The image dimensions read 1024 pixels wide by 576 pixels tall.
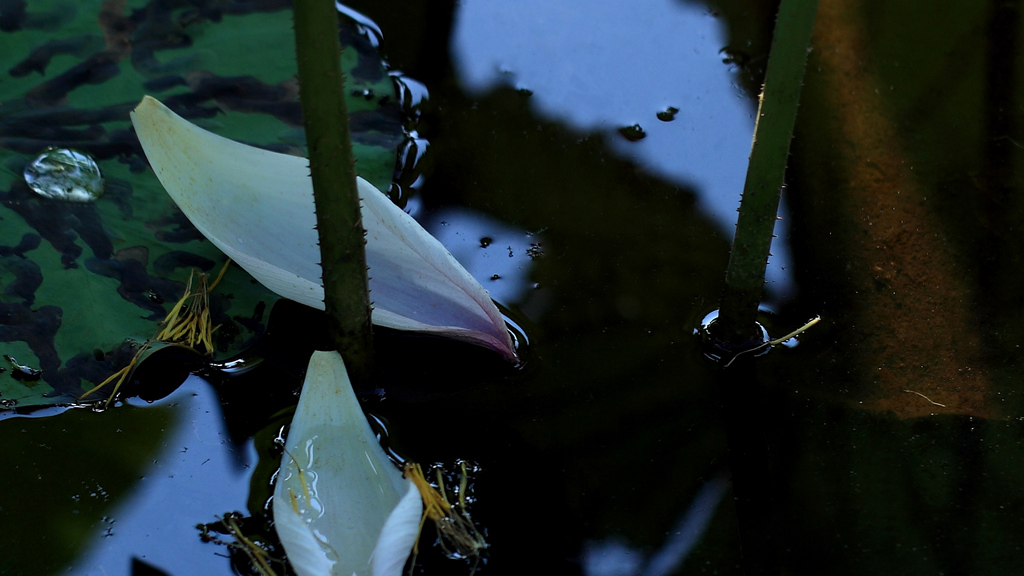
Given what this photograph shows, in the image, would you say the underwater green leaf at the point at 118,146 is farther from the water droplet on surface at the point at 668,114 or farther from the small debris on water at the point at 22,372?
the water droplet on surface at the point at 668,114

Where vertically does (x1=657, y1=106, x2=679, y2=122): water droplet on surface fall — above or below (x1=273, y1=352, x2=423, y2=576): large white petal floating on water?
above

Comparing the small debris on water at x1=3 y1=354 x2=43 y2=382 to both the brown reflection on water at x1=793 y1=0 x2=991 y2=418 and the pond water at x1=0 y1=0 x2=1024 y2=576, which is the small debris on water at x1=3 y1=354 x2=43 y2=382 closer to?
the pond water at x1=0 y1=0 x2=1024 y2=576

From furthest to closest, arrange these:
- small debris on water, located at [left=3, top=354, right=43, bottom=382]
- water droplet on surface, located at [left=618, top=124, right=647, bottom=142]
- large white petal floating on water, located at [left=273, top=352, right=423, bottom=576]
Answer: water droplet on surface, located at [left=618, top=124, right=647, bottom=142], small debris on water, located at [left=3, top=354, right=43, bottom=382], large white petal floating on water, located at [left=273, top=352, right=423, bottom=576]

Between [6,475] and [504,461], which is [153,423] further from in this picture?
[504,461]

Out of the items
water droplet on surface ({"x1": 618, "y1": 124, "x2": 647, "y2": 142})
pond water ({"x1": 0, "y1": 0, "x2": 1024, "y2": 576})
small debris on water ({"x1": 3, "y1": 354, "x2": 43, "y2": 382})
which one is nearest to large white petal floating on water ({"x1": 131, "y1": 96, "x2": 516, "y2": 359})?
pond water ({"x1": 0, "y1": 0, "x2": 1024, "y2": 576})

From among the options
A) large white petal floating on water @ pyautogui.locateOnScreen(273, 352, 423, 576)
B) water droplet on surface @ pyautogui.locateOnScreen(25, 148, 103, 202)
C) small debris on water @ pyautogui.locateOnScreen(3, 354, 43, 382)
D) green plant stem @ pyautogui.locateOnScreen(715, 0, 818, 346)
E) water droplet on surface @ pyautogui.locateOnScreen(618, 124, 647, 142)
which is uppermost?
green plant stem @ pyautogui.locateOnScreen(715, 0, 818, 346)

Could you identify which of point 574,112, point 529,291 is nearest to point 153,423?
point 529,291
